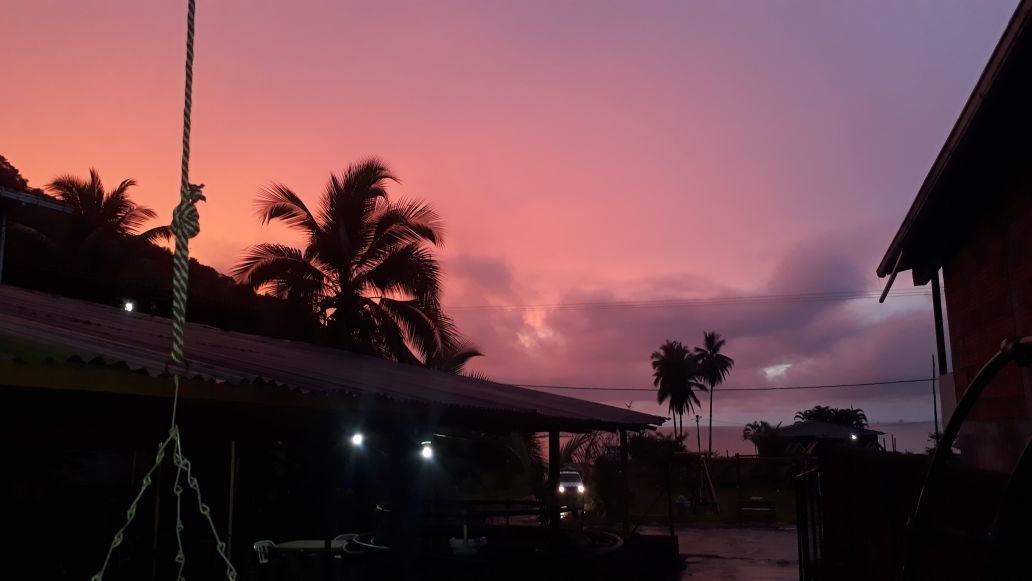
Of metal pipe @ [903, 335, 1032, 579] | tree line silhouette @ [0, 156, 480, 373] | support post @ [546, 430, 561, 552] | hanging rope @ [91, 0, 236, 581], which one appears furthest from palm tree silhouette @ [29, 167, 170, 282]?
metal pipe @ [903, 335, 1032, 579]

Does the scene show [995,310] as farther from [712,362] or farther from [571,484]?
[712,362]

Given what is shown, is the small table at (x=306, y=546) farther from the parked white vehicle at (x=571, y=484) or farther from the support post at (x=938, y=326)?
the parked white vehicle at (x=571, y=484)

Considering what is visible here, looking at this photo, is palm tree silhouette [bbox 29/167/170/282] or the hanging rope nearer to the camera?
the hanging rope

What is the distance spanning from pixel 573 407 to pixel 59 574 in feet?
25.4

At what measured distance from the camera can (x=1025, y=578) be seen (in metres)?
2.88

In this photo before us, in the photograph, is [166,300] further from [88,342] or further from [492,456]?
[88,342]

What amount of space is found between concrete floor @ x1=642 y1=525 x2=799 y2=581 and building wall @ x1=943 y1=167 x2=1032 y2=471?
743cm

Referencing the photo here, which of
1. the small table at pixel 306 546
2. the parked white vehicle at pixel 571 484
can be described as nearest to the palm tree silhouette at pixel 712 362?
the parked white vehicle at pixel 571 484

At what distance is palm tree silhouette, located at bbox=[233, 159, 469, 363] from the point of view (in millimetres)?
19828

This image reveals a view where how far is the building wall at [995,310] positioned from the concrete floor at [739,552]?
7.43 meters

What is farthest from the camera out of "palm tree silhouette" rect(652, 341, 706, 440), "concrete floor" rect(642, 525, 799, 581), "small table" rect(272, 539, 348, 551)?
"palm tree silhouette" rect(652, 341, 706, 440)

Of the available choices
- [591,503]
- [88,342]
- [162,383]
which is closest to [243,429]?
[88,342]

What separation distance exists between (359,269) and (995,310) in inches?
626

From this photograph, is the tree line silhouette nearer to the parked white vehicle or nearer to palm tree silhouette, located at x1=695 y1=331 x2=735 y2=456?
the parked white vehicle
